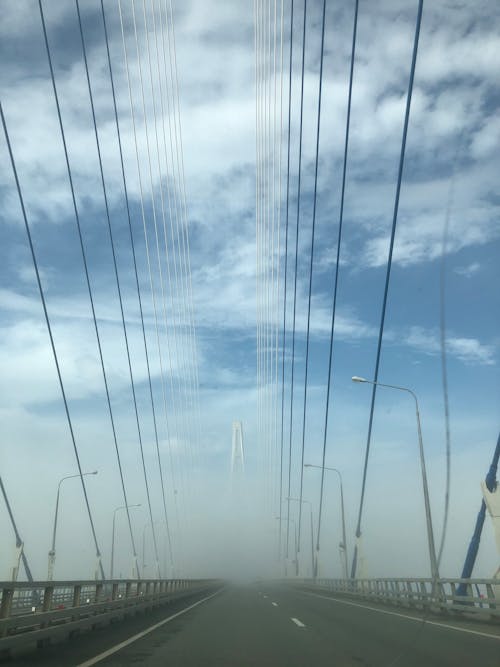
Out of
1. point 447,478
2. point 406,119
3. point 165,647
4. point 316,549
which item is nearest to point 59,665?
point 165,647

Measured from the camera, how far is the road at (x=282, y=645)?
26.1 feet

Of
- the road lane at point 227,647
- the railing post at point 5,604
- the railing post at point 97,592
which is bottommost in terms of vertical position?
the road lane at point 227,647

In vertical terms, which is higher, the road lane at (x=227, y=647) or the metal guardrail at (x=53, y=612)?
the metal guardrail at (x=53, y=612)

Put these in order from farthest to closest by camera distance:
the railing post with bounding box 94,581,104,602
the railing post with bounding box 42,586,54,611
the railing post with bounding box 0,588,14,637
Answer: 1. the railing post with bounding box 94,581,104,602
2. the railing post with bounding box 42,586,54,611
3. the railing post with bounding box 0,588,14,637

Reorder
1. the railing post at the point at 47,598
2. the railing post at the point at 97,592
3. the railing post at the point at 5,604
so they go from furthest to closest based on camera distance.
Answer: the railing post at the point at 97,592 → the railing post at the point at 47,598 → the railing post at the point at 5,604

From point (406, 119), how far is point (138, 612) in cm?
1487

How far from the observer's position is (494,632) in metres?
12.0

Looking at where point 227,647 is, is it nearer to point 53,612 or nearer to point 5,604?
point 53,612

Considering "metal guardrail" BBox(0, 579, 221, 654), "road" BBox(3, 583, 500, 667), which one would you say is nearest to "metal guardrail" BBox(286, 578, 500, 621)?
"road" BBox(3, 583, 500, 667)

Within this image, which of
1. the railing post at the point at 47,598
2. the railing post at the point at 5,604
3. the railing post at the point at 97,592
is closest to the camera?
the railing post at the point at 5,604

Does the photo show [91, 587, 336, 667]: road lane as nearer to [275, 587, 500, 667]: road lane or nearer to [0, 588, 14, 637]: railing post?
[275, 587, 500, 667]: road lane

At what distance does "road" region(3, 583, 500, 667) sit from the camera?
313 inches

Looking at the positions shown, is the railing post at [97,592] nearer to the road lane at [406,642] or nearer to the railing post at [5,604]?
the road lane at [406,642]

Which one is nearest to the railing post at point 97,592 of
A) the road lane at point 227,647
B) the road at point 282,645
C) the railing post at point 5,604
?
the road at point 282,645
